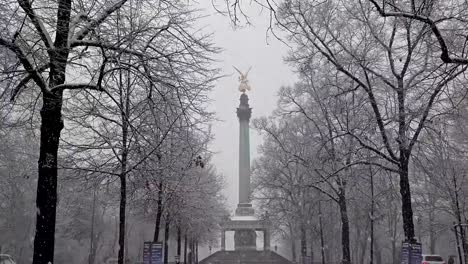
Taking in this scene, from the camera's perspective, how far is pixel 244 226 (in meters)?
58.5

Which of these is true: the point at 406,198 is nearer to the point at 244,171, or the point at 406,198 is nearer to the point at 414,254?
the point at 414,254

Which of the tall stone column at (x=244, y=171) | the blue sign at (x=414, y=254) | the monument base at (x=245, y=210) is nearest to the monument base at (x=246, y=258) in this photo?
the monument base at (x=245, y=210)

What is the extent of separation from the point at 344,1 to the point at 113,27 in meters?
10.6

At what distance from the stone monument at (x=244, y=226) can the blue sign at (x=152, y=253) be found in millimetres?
30192

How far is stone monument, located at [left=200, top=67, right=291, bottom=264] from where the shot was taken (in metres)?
52.7

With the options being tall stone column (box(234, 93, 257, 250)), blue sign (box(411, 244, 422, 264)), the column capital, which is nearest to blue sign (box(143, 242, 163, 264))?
blue sign (box(411, 244, 422, 264))

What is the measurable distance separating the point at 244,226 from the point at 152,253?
40.8m

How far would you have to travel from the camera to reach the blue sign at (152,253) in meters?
18.4

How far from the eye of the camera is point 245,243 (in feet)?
192

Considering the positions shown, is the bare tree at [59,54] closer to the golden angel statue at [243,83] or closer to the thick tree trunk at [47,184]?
the thick tree trunk at [47,184]

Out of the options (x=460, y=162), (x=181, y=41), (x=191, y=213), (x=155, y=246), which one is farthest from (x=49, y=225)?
(x=460, y=162)

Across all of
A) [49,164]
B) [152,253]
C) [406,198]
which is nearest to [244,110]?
[152,253]

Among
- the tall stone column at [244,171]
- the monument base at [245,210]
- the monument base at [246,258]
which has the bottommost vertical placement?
the monument base at [246,258]

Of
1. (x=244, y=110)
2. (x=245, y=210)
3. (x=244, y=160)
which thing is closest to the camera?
(x=245, y=210)
